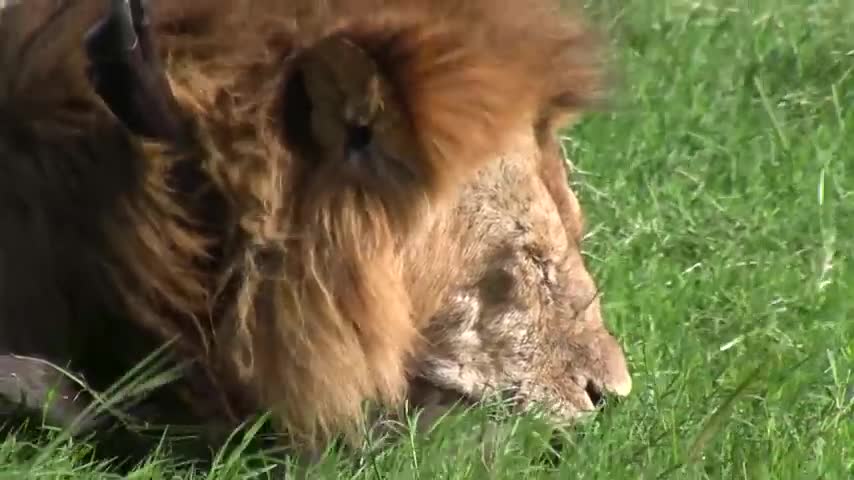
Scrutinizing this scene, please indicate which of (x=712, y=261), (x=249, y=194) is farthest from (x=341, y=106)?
(x=712, y=261)

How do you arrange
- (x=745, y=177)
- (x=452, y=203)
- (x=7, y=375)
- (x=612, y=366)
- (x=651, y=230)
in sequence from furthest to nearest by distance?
1. (x=745, y=177)
2. (x=651, y=230)
3. (x=612, y=366)
4. (x=452, y=203)
5. (x=7, y=375)

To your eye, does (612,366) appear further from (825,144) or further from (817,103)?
(817,103)

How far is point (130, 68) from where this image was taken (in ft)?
6.59

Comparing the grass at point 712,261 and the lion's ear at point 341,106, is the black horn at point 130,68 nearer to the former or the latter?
the lion's ear at point 341,106

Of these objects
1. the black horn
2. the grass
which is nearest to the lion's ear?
the black horn

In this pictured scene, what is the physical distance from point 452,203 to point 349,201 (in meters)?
0.19

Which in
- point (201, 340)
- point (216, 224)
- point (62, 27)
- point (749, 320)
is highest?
point (62, 27)

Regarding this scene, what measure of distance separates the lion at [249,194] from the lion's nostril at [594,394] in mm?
361

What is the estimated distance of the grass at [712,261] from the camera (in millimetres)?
2496

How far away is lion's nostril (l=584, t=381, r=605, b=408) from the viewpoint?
2578 millimetres

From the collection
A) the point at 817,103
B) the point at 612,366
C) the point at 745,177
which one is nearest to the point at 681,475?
the point at 612,366

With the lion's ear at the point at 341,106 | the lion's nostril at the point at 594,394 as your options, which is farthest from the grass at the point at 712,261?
the lion's ear at the point at 341,106

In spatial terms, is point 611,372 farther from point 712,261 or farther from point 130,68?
point 712,261

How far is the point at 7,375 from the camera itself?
2168 millimetres
